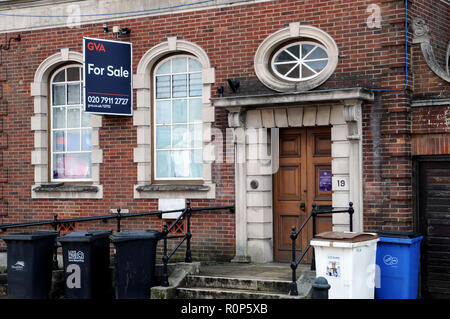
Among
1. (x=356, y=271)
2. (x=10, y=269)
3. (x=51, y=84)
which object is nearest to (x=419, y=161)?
(x=356, y=271)

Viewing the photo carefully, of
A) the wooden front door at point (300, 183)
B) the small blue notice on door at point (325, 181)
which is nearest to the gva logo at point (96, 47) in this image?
the wooden front door at point (300, 183)

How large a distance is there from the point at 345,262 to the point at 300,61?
3926 millimetres

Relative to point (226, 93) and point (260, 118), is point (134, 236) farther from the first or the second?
point (226, 93)

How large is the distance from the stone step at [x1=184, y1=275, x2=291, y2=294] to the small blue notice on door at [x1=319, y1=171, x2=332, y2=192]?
2.23 m

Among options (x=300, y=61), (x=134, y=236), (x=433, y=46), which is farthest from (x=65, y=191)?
(x=433, y=46)

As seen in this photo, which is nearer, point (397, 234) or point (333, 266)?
point (333, 266)

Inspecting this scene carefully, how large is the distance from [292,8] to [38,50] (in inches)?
204

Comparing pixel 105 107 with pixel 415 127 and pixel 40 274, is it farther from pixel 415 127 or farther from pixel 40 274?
pixel 415 127

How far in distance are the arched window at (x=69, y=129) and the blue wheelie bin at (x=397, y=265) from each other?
19.8 ft

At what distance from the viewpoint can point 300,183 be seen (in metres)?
11.6

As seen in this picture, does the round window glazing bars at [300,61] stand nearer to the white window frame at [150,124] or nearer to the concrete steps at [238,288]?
the white window frame at [150,124]

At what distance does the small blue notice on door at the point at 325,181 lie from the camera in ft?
37.1

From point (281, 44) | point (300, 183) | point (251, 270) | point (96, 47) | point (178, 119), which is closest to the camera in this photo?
point (251, 270)

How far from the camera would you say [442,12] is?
11.9 m
